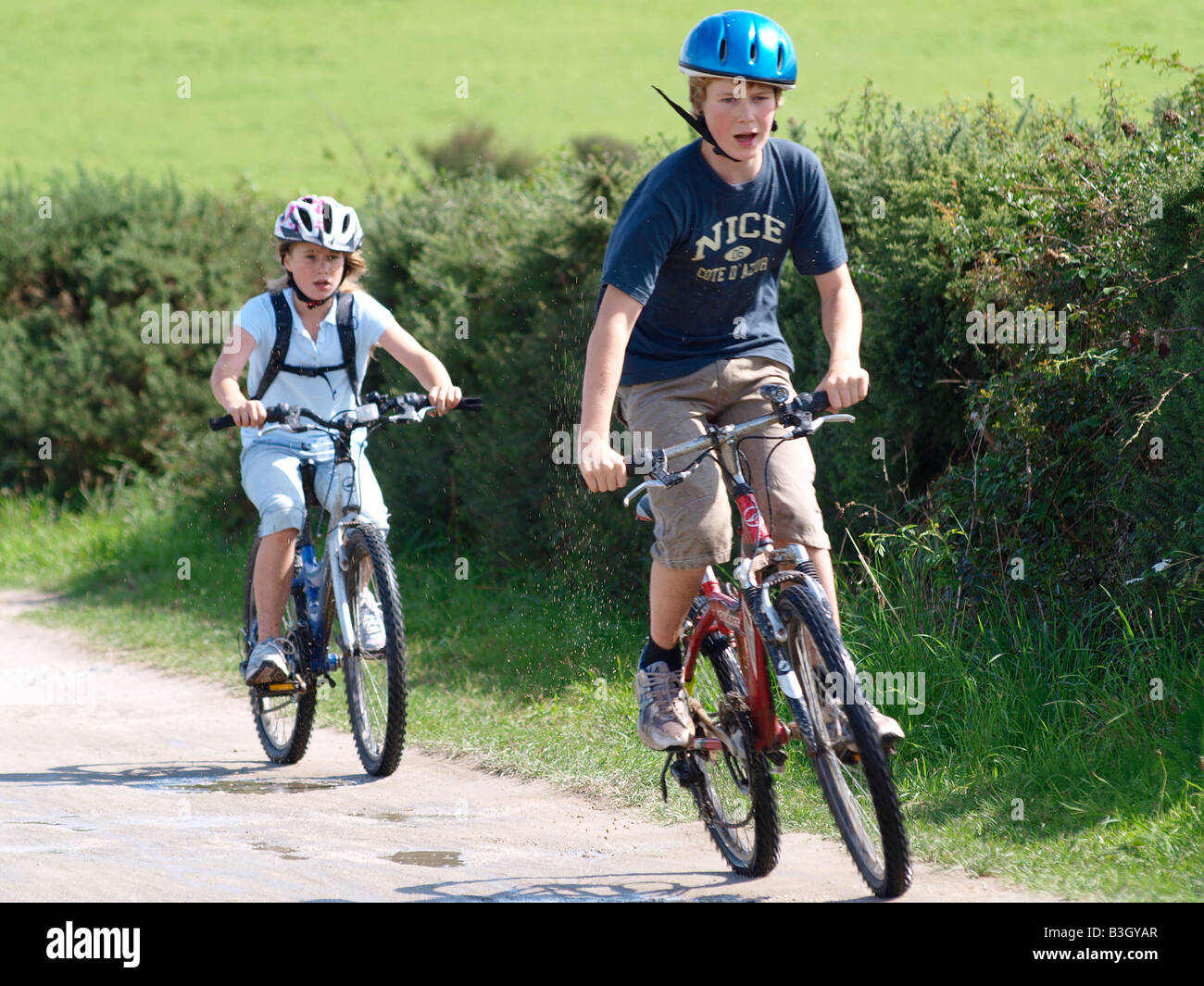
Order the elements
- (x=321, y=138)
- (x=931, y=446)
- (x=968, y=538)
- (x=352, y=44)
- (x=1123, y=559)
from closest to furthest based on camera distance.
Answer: (x=1123, y=559)
(x=968, y=538)
(x=931, y=446)
(x=321, y=138)
(x=352, y=44)

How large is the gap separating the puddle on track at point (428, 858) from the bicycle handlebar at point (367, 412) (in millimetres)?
1820

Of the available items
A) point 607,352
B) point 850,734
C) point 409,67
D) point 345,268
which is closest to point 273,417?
point 345,268

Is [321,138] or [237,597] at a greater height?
[321,138]

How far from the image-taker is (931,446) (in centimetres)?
682

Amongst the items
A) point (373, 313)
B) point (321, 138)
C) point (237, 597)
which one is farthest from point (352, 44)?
point (373, 313)

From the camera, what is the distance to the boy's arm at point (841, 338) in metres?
4.10

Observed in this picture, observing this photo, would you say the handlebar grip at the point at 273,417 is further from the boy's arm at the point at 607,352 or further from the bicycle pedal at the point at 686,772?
the bicycle pedal at the point at 686,772

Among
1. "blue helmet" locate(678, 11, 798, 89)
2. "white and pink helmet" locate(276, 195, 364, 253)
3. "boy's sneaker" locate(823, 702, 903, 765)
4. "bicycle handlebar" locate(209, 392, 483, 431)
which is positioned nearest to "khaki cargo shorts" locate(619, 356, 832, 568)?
"boy's sneaker" locate(823, 702, 903, 765)

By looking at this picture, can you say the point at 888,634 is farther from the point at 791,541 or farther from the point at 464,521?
the point at 464,521

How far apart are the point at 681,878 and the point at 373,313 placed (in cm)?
292

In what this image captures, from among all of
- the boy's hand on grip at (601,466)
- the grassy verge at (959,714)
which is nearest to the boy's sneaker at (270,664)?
the grassy verge at (959,714)

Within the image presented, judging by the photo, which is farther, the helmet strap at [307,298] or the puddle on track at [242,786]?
the helmet strap at [307,298]

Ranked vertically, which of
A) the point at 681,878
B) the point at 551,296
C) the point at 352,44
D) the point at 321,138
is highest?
the point at 352,44

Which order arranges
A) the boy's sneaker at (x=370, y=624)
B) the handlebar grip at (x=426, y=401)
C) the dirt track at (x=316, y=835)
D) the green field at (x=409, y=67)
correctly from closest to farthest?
the dirt track at (x=316, y=835)
the boy's sneaker at (x=370, y=624)
the handlebar grip at (x=426, y=401)
the green field at (x=409, y=67)
